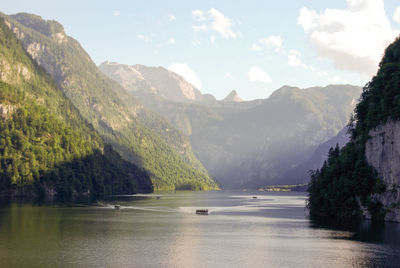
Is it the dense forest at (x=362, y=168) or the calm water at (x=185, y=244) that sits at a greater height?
the dense forest at (x=362, y=168)

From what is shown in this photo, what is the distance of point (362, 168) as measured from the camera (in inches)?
5645

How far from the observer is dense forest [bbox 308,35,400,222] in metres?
136

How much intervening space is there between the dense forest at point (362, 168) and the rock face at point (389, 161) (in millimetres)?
1820

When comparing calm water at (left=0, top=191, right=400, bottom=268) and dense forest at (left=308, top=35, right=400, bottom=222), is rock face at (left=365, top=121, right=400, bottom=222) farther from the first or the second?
calm water at (left=0, top=191, right=400, bottom=268)

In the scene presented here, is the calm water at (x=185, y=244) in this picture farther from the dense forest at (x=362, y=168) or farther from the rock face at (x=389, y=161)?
the dense forest at (x=362, y=168)

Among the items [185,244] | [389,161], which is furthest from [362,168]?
[185,244]

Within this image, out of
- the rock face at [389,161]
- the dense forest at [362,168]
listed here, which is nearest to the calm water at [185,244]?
the rock face at [389,161]

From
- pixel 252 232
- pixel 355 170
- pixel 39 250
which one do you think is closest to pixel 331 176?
pixel 355 170

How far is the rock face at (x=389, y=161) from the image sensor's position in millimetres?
127562

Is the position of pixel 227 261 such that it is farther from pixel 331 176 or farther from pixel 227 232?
pixel 331 176

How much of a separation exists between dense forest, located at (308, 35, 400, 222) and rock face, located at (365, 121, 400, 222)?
182cm

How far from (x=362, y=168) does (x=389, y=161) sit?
13275 millimetres

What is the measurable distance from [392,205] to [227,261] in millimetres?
69773

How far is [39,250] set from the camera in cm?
8319
